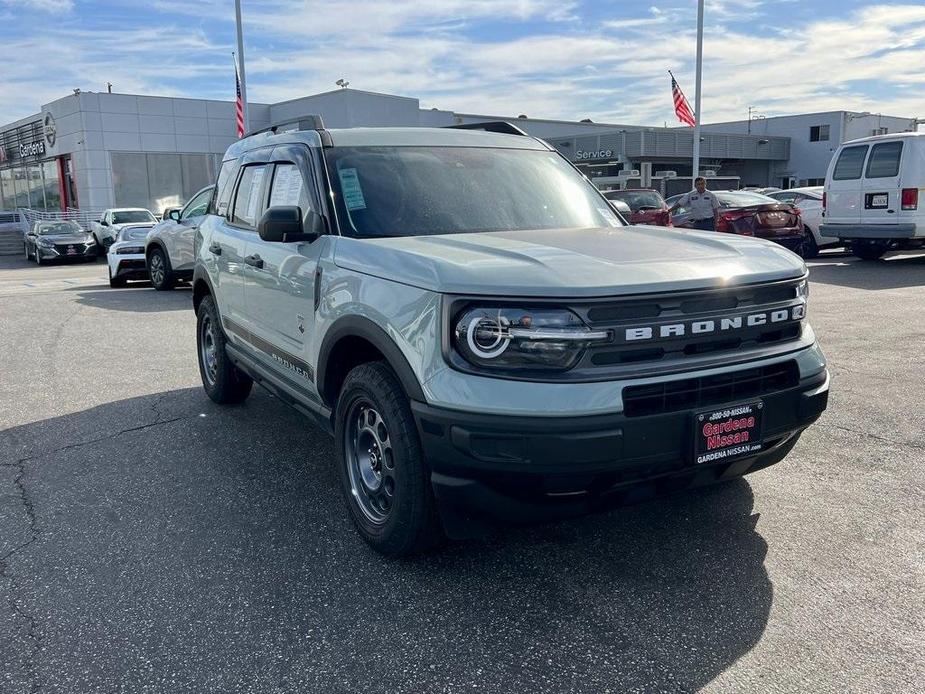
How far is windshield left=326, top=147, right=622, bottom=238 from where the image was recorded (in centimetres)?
406

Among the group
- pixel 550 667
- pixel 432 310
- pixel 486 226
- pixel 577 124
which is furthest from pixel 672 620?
pixel 577 124

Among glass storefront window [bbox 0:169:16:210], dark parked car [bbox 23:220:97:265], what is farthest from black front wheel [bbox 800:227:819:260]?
glass storefront window [bbox 0:169:16:210]

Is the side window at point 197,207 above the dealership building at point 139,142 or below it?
below

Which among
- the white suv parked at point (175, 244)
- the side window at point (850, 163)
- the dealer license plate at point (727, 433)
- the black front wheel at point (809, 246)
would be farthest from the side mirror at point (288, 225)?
the black front wheel at point (809, 246)

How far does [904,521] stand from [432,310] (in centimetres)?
258

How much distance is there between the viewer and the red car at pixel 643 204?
16.8 m

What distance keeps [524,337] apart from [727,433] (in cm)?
90

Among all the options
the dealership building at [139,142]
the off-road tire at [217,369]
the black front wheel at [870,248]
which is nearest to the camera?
the off-road tire at [217,369]

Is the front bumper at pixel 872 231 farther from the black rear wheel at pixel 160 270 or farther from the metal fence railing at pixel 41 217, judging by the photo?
the metal fence railing at pixel 41 217

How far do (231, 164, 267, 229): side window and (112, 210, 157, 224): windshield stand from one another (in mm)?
22431

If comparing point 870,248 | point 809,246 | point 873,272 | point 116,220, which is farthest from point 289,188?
point 116,220

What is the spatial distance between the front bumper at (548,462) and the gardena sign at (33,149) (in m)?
44.1

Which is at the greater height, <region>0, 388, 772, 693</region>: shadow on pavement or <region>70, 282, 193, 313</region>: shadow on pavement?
<region>0, 388, 772, 693</region>: shadow on pavement

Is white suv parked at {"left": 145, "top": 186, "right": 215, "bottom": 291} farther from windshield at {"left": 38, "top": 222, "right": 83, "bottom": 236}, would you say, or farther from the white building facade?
the white building facade
